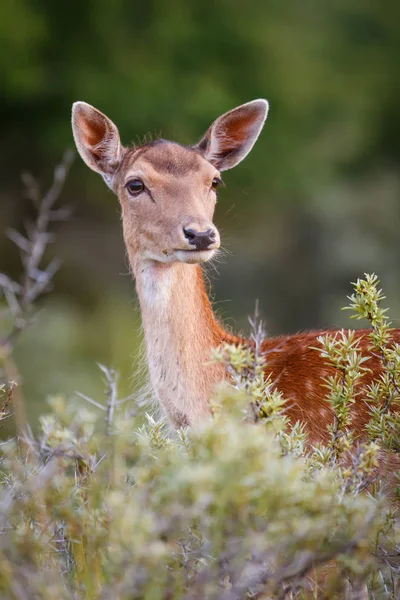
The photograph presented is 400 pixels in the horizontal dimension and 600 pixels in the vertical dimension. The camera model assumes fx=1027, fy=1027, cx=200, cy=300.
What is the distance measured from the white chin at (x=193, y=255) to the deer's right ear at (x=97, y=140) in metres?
1.04

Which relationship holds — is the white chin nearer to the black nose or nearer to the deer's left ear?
the black nose

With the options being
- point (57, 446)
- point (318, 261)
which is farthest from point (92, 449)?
point (318, 261)

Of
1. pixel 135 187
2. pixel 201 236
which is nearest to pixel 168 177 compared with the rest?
pixel 135 187

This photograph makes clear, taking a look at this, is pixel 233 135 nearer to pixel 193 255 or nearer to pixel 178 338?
pixel 193 255

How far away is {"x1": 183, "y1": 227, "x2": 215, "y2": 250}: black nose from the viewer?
4.43m

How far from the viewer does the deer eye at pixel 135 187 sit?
4.97m

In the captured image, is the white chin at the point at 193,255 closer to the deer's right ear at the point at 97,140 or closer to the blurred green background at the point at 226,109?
the deer's right ear at the point at 97,140

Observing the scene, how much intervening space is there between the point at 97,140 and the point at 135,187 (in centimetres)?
58

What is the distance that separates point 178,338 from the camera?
466 centimetres

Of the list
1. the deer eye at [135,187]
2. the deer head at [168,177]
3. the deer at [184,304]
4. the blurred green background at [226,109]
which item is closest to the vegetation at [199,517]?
the deer at [184,304]

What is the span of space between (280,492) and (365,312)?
130 cm

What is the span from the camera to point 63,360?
42.1 ft

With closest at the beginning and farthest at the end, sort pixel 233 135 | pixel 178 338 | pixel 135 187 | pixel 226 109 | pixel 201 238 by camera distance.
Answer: pixel 201 238 < pixel 178 338 < pixel 135 187 < pixel 233 135 < pixel 226 109

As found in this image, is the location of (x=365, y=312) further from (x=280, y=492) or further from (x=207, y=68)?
(x=207, y=68)
